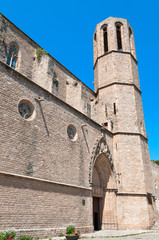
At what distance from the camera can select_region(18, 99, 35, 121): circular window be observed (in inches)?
373

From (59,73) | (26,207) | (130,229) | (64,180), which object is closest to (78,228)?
(64,180)

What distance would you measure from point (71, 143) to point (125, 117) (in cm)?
636

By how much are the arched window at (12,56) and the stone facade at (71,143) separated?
66 mm

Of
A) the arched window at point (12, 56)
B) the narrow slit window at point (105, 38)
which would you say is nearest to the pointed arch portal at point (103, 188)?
the arched window at point (12, 56)

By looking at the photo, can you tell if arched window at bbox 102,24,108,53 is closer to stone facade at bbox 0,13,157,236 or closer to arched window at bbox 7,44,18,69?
stone facade at bbox 0,13,157,236

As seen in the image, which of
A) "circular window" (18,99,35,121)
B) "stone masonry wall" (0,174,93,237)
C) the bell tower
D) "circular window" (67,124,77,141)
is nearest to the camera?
"stone masonry wall" (0,174,93,237)

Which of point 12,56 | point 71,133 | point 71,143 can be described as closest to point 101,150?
point 71,133

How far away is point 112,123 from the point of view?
1647cm

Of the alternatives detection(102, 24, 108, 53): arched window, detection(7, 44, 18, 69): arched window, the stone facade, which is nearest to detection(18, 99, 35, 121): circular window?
the stone facade

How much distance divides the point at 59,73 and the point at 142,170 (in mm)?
9140

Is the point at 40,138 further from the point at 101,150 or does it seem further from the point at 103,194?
the point at 103,194

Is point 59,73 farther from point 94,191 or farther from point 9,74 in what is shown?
point 94,191

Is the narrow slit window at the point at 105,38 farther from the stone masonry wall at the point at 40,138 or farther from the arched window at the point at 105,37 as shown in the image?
the stone masonry wall at the point at 40,138

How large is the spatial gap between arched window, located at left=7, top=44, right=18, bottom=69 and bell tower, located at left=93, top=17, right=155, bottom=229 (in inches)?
298
